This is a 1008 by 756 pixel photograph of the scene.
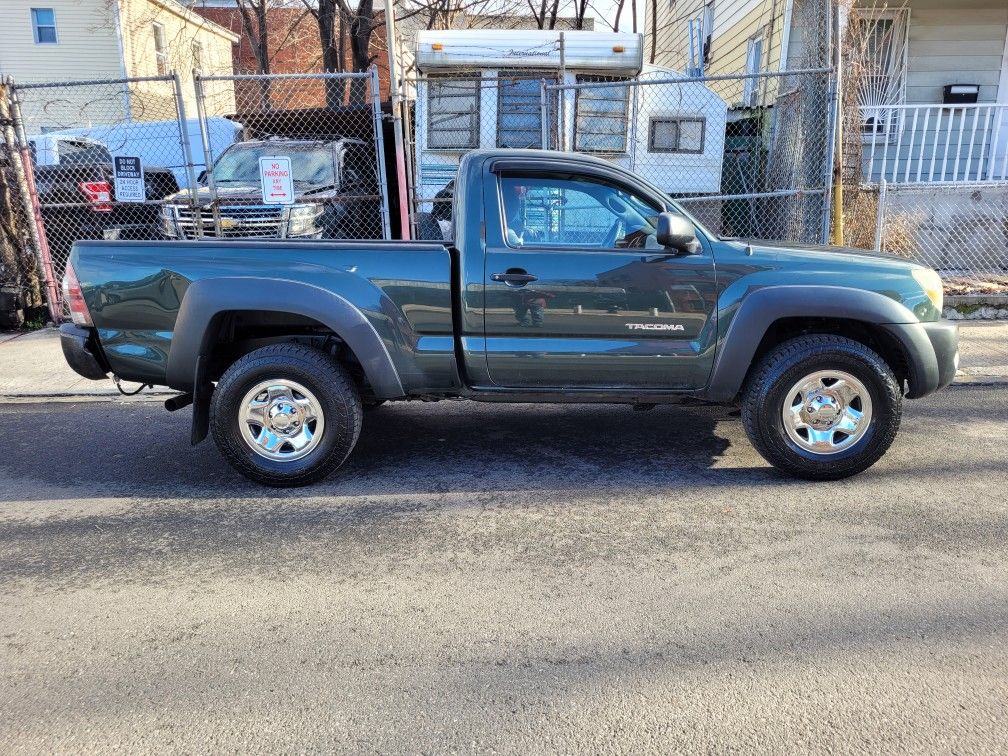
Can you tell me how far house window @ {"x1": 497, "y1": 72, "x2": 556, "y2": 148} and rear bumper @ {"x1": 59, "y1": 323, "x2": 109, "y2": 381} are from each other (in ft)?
25.1

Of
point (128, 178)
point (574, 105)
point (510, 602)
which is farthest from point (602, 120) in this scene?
point (510, 602)

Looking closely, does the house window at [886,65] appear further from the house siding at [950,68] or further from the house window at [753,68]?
the house window at [753,68]

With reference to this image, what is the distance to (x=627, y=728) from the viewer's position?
8.04 ft

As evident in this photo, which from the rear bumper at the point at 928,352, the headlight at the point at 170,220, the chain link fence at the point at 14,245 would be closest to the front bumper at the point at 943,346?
the rear bumper at the point at 928,352

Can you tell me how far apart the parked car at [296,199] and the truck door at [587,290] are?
496 cm

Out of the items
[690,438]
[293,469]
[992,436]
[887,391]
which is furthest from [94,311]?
[992,436]

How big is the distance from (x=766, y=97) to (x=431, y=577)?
11.6 m

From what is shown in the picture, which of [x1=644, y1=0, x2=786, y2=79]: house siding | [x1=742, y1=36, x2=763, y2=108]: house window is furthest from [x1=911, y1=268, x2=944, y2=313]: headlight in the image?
[x1=742, y1=36, x2=763, y2=108]: house window

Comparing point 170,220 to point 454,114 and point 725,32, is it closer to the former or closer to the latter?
point 454,114

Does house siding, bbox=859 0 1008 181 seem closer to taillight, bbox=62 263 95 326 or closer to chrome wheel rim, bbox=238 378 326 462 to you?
chrome wheel rim, bbox=238 378 326 462

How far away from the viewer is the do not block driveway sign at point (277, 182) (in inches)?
347

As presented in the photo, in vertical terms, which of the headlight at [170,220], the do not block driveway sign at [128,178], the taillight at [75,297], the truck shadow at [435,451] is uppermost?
the do not block driveway sign at [128,178]

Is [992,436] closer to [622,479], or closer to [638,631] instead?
[622,479]

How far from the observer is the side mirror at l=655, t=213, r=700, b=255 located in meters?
4.11
